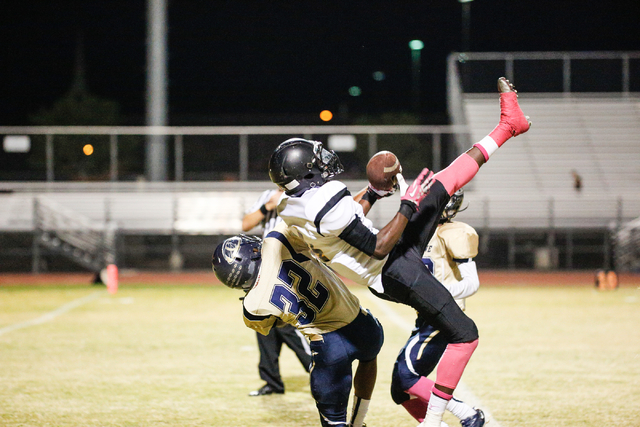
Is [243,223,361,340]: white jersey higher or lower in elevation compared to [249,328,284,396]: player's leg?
higher

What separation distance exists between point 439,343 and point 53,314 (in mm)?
8076

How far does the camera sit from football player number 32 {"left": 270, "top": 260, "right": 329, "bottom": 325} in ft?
11.4

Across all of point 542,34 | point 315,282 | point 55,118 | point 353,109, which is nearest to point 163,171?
point 315,282

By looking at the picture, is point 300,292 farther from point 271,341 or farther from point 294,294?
point 271,341

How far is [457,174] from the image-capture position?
145 inches

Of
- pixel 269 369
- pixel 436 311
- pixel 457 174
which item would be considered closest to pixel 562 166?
pixel 269 369

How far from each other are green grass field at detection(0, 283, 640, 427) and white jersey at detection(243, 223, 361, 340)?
59.7 inches

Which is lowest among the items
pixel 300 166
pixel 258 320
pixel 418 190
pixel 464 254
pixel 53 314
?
pixel 53 314

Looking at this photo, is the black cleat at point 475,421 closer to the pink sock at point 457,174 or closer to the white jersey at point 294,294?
the white jersey at point 294,294

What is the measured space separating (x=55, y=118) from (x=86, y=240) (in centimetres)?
2070

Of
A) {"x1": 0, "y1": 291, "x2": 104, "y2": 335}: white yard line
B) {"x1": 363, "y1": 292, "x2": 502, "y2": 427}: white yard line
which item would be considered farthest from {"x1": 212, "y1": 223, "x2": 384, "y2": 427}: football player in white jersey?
{"x1": 0, "y1": 291, "x2": 104, "y2": 335}: white yard line

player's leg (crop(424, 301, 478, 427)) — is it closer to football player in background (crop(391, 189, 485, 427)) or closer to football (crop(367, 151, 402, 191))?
football player in background (crop(391, 189, 485, 427))

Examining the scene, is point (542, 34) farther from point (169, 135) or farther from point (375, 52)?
point (169, 135)

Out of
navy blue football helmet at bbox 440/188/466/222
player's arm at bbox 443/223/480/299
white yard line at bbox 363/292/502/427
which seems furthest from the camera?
white yard line at bbox 363/292/502/427
